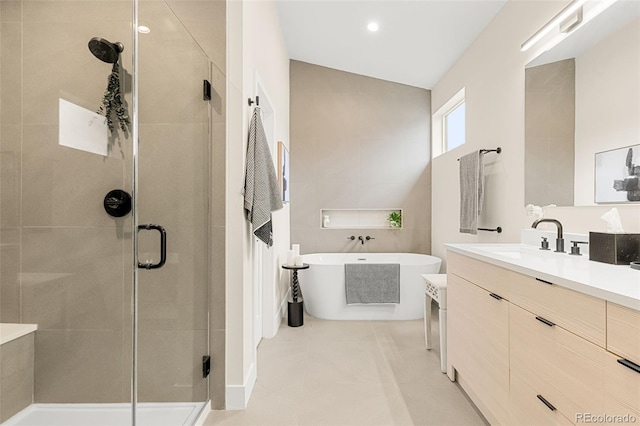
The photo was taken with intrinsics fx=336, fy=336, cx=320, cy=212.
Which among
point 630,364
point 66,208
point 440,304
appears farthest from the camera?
point 440,304

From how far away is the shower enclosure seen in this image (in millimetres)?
1365

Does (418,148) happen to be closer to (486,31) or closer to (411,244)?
(411,244)

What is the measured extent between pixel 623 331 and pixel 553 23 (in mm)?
1896

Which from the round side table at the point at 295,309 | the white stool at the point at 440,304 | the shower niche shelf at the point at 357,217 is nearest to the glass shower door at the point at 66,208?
the round side table at the point at 295,309

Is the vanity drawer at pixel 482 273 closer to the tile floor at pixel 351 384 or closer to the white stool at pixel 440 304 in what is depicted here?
the white stool at pixel 440 304

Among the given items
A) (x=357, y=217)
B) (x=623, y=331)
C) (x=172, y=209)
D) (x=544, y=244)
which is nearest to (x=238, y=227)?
(x=172, y=209)

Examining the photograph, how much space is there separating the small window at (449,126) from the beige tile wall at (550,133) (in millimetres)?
1399

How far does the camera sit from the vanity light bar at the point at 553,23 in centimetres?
183

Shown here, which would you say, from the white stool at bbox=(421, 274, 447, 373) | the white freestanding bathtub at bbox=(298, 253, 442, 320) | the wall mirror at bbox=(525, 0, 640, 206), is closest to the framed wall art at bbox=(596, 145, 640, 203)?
the wall mirror at bbox=(525, 0, 640, 206)

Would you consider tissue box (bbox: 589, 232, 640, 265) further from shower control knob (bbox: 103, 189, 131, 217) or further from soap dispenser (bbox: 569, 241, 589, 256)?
shower control knob (bbox: 103, 189, 131, 217)

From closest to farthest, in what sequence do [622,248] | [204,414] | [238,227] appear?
[622,248] → [204,414] → [238,227]

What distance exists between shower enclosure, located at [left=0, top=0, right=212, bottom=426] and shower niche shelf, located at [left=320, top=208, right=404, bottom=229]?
2.77 metres

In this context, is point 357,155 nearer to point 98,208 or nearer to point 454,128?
point 454,128

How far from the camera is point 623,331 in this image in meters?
0.86
